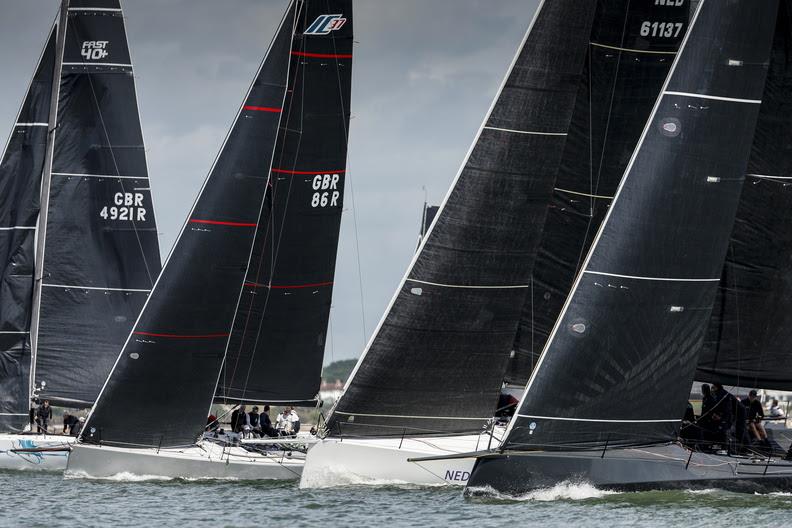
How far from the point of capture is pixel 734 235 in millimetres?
28969

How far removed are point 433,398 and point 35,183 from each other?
40.4 feet

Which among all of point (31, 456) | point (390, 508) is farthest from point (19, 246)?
point (390, 508)

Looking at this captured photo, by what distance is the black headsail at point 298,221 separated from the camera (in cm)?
3419

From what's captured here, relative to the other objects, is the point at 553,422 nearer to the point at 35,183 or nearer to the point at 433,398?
the point at 433,398

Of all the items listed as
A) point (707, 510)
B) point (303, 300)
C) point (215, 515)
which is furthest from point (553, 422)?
point (303, 300)

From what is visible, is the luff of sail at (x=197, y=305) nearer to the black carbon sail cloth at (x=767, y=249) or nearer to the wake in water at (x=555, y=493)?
the wake in water at (x=555, y=493)

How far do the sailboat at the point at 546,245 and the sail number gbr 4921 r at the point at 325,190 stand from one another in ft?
16.4

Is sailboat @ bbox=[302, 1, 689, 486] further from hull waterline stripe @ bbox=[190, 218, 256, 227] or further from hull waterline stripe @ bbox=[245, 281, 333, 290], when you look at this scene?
hull waterline stripe @ bbox=[190, 218, 256, 227]

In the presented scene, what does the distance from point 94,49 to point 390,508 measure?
15.8m

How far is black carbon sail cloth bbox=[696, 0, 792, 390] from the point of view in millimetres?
28953

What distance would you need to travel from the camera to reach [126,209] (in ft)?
124

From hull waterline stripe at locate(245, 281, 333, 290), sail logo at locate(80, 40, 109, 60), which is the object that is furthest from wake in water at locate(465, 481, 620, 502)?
sail logo at locate(80, 40, 109, 60)

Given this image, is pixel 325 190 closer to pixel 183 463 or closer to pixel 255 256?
Answer: pixel 255 256

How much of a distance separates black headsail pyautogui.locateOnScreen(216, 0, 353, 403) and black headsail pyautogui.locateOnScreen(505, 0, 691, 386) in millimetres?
5040
